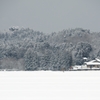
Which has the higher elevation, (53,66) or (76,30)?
(76,30)
